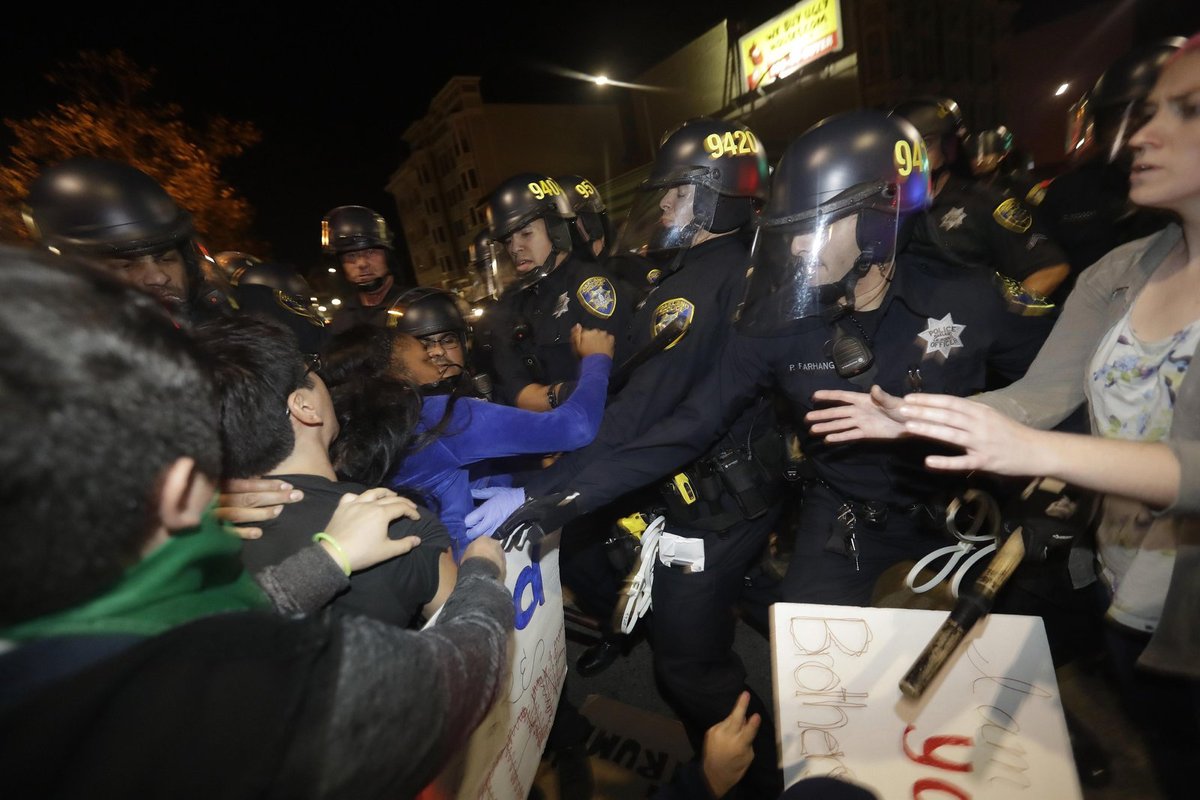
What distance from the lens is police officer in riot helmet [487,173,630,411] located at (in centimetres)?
329

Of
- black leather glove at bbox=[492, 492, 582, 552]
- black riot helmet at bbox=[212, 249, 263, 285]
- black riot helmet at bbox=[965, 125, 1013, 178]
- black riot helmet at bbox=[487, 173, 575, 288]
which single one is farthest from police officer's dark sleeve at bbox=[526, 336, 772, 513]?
black riot helmet at bbox=[212, 249, 263, 285]

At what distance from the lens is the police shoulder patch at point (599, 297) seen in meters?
3.19

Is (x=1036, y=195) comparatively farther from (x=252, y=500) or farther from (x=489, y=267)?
(x=252, y=500)

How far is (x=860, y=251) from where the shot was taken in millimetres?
2146

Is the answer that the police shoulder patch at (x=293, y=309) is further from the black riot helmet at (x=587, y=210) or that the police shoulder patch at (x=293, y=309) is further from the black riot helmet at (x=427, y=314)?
the black riot helmet at (x=587, y=210)

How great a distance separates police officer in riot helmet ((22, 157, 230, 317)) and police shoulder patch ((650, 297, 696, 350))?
2156 millimetres

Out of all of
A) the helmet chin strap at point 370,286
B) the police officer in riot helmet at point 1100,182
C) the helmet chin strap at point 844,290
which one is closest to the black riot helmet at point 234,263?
the helmet chin strap at point 370,286

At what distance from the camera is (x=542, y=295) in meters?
3.73

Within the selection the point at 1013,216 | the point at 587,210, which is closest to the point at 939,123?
the point at 1013,216

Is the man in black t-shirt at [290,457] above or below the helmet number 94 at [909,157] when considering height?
below

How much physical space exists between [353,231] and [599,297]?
126 inches

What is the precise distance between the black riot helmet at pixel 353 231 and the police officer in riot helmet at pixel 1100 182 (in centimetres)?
540

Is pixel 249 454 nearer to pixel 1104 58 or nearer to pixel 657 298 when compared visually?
pixel 657 298

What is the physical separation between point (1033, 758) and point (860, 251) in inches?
65.3
